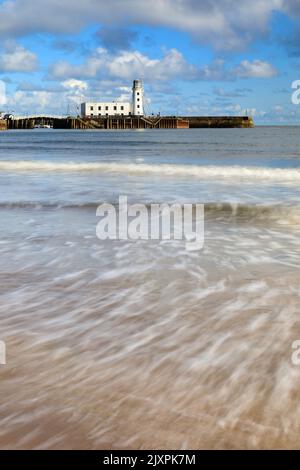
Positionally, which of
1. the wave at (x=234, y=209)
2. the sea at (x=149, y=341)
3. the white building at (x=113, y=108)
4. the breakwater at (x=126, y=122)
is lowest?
the sea at (x=149, y=341)

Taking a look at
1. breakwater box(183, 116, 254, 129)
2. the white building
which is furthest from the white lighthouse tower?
breakwater box(183, 116, 254, 129)

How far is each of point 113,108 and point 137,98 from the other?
15.9m

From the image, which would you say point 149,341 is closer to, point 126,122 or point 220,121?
point 126,122

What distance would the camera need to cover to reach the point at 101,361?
2613 mm

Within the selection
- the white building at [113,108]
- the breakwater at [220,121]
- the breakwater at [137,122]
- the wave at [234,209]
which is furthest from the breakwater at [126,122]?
the wave at [234,209]

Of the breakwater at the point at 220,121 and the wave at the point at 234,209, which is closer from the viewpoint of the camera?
the wave at the point at 234,209

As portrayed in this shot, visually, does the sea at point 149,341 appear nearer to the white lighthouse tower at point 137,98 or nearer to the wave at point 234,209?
the wave at point 234,209

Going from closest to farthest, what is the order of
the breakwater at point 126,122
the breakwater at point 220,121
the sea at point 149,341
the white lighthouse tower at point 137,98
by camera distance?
the sea at point 149,341, the white lighthouse tower at point 137,98, the breakwater at point 126,122, the breakwater at point 220,121

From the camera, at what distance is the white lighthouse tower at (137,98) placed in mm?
133925

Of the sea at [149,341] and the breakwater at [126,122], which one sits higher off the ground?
the breakwater at [126,122]

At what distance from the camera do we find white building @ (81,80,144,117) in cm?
14300

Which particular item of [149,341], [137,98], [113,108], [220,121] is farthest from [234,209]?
[220,121]

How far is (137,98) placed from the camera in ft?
460

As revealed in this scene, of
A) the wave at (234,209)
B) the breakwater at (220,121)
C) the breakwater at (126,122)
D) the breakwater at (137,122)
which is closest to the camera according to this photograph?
the wave at (234,209)
